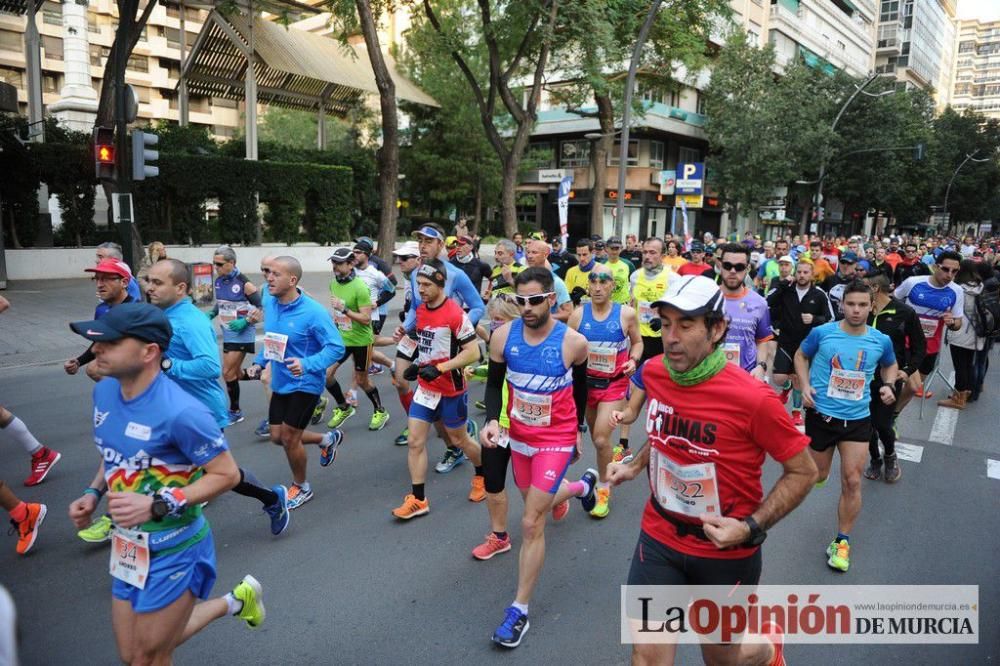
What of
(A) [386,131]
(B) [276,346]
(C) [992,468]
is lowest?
(C) [992,468]

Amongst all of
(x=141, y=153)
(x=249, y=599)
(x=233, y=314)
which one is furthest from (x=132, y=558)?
(x=141, y=153)

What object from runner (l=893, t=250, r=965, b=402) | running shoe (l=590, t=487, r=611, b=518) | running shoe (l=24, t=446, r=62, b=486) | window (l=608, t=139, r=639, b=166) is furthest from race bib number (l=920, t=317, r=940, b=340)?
window (l=608, t=139, r=639, b=166)

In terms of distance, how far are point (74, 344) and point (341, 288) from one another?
267 inches

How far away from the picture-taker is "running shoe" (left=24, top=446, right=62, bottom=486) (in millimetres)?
5441

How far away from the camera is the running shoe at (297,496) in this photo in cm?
517

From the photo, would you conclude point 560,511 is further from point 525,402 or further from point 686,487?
point 686,487

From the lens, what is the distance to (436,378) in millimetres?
4906

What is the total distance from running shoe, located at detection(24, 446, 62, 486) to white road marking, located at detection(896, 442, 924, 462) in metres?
8.09

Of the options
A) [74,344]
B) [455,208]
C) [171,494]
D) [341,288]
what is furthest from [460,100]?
[171,494]

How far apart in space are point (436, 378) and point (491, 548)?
1.29 m

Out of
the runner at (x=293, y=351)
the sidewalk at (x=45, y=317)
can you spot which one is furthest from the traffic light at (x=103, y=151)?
the runner at (x=293, y=351)

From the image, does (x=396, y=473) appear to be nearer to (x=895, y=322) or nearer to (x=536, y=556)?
(x=536, y=556)

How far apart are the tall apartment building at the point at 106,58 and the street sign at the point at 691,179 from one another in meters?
33.9

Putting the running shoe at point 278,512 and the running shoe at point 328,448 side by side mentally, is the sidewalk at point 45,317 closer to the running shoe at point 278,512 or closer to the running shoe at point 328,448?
the running shoe at point 328,448
